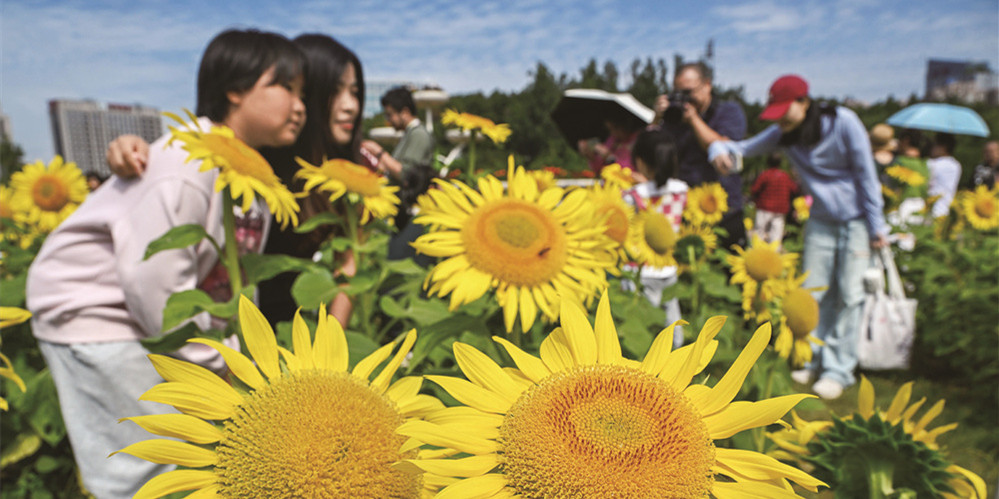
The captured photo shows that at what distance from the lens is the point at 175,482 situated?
48cm

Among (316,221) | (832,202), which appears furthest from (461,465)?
(832,202)

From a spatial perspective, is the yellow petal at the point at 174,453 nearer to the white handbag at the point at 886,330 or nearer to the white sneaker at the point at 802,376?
the white sneaker at the point at 802,376

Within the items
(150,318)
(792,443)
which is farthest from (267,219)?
(792,443)

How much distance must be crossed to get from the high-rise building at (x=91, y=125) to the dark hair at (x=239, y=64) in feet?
1.09

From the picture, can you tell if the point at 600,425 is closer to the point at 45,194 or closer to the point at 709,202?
the point at 709,202

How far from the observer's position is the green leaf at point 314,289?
3.27ft

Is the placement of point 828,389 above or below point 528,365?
below

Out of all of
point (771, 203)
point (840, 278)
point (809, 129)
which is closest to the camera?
point (809, 129)

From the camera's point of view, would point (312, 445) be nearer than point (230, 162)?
Yes

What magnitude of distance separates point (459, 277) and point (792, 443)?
0.52 metres

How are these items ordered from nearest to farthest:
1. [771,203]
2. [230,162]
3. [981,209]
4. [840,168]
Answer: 1. [230,162]
2. [840,168]
3. [981,209]
4. [771,203]

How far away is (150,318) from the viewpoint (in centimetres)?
115

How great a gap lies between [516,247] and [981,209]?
Answer: 4945 mm

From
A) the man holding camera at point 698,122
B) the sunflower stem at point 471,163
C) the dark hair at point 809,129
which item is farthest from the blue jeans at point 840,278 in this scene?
the sunflower stem at point 471,163
